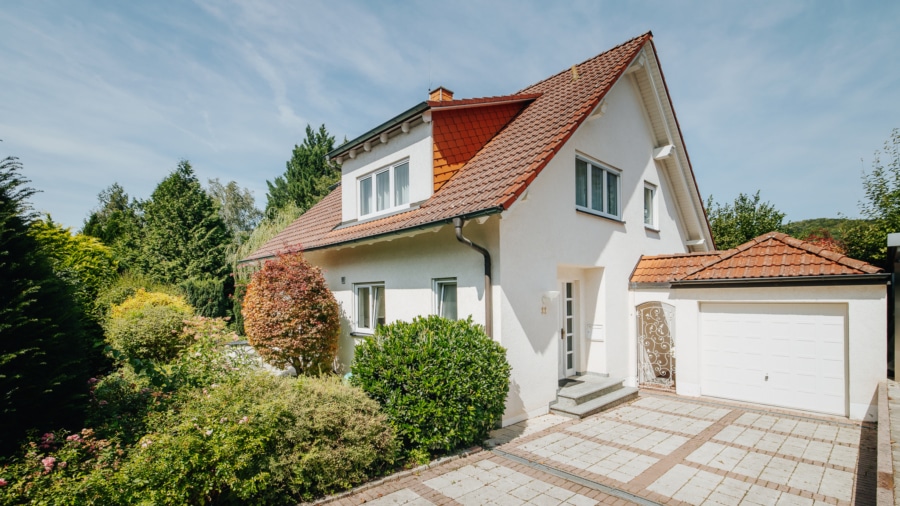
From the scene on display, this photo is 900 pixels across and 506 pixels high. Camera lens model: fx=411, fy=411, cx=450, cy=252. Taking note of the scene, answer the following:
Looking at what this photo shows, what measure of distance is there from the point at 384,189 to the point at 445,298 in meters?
3.67

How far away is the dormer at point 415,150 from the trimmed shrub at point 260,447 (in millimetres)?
4928

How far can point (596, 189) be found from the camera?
10250mm

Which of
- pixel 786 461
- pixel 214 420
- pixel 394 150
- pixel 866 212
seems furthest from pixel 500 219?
pixel 866 212

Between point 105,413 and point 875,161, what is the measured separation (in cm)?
2785

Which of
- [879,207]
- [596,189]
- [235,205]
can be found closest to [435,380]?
[596,189]

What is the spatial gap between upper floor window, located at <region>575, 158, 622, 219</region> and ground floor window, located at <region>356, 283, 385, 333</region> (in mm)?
5269

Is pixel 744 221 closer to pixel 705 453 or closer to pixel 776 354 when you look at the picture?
pixel 776 354

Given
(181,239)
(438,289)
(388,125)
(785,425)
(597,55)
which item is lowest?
(785,425)

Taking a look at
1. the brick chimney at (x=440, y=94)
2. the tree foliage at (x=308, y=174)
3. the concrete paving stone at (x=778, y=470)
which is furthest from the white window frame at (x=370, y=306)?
the tree foliage at (x=308, y=174)

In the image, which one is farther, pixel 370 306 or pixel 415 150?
pixel 370 306

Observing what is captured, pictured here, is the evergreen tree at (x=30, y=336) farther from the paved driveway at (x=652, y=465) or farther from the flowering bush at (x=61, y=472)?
the paved driveway at (x=652, y=465)

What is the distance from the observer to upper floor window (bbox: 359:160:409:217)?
9945 mm

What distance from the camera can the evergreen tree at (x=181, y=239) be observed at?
23156mm

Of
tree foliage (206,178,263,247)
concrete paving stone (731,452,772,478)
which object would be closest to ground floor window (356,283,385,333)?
concrete paving stone (731,452,772,478)
